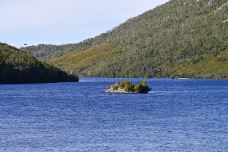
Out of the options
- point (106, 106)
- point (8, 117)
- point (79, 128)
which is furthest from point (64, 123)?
point (106, 106)

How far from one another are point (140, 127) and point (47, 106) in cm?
5992

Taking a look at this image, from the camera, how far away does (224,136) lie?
94.1 m

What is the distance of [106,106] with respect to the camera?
533ft

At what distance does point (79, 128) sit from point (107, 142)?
1937 centimetres

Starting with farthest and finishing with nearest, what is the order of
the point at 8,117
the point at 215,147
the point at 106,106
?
the point at 106,106 → the point at 8,117 → the point at 215,147

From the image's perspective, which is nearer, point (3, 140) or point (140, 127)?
point (3, 140)

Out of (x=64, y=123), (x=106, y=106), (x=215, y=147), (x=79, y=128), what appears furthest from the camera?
(x=106, y=106)

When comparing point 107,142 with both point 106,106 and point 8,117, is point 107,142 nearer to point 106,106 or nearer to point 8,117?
point 8,117

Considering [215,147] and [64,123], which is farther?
[64,123]

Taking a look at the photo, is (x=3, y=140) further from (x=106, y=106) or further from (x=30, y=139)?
(x=106, y=106)

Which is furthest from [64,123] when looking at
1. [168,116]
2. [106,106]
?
[106,106]

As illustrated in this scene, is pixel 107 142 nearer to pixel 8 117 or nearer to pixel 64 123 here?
pixel 64 123

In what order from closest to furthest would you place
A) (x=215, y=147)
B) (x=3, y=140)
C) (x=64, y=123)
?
(x=215, y=147) < (x=3, y=140) < (x=64, y=123)

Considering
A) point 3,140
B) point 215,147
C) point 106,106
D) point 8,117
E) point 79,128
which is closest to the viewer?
point 215,147
